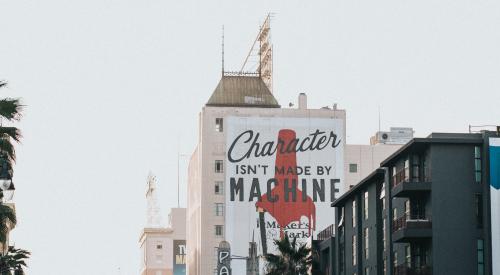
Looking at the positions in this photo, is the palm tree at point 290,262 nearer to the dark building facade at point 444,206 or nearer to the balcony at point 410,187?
the dark building facade at point 444,206

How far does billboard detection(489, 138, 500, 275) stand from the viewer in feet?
277

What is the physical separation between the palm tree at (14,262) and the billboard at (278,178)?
79605 millimetres

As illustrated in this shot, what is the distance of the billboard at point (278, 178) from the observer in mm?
176875

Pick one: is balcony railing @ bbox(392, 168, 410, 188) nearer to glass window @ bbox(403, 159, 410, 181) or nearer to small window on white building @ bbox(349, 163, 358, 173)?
glass window @ bbox(403, 159, 410, 181)

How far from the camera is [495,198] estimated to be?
8556cm

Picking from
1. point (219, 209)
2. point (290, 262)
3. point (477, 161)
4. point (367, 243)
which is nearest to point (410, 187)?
point (477, 161)

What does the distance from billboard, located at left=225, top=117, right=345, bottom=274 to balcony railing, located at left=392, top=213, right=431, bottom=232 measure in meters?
81.0

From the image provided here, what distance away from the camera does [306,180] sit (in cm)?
17988

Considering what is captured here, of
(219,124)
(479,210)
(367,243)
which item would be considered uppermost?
(219,124)

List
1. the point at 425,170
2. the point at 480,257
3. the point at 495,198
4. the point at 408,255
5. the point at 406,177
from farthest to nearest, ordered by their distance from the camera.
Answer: the point at 408,255
the point at 406,177
the point at 425,170
the point at 480,257
the point at 495,198

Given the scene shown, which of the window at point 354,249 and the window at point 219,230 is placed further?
the window at point 219,230

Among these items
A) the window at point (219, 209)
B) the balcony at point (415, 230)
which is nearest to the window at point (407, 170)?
the balcony at point (415, 230)

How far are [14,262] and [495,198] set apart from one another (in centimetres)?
3308

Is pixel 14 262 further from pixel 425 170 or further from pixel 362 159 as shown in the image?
pixel 362 159
